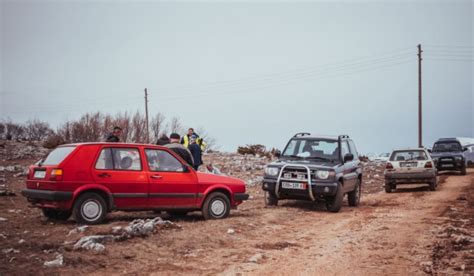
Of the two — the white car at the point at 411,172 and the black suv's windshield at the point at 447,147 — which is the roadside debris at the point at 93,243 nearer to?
the white car at the point at 411,172

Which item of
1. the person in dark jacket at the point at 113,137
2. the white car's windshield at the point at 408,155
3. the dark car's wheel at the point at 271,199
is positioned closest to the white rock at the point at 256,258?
the person in dark jacket at the point at 113,137

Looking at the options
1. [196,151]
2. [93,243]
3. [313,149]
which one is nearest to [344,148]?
[313,149]

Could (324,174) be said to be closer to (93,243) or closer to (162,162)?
(162,162)

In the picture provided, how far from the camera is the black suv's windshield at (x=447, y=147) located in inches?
1145

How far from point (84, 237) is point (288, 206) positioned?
7.17 m

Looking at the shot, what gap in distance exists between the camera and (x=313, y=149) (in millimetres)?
14188

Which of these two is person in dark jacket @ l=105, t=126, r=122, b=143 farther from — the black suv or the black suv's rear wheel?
the black suv's rear wheel

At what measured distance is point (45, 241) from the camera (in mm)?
7984

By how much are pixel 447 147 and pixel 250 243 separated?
78.3 ft

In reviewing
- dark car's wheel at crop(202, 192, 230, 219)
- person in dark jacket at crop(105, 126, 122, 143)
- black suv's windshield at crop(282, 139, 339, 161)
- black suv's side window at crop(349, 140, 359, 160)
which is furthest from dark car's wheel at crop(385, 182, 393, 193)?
person in dark jacket at crop(105, 126, 122, 143)

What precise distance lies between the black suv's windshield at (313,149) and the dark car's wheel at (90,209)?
6.10m

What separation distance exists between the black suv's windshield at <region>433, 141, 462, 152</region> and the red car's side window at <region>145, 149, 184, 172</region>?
22345mm

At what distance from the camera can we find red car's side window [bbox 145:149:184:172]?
10.3m

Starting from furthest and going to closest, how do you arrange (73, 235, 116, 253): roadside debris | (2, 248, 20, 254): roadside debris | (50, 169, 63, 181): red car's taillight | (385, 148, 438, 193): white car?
(385, 148, 438, 193): white car → (50, 169, 63, 181): red car's taillight → (73, 235, 116, 253): roadside debris → (2, 248, 20, 254): roadside debris
